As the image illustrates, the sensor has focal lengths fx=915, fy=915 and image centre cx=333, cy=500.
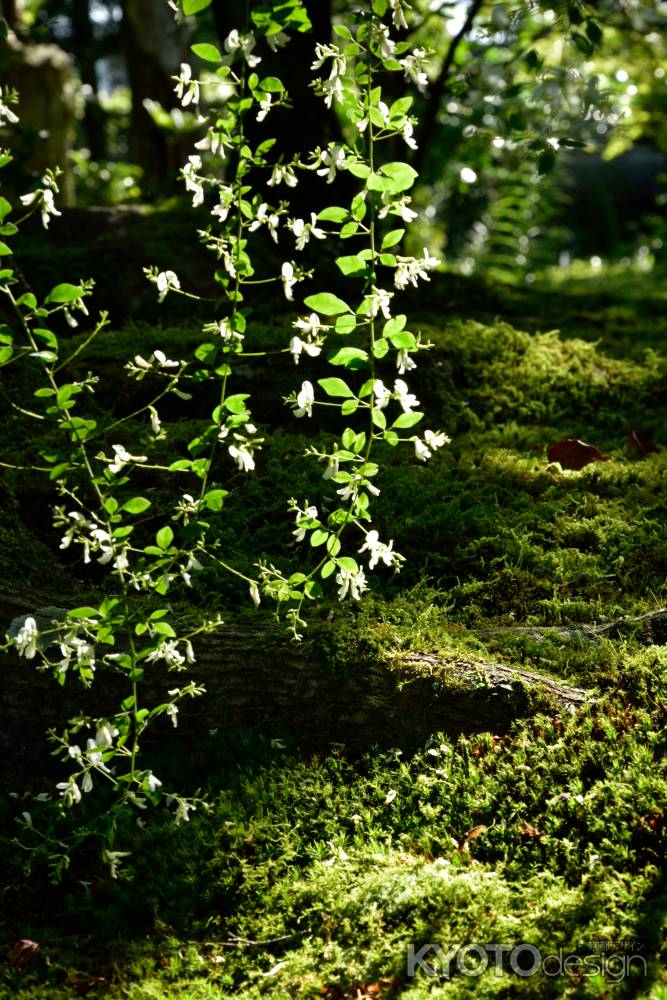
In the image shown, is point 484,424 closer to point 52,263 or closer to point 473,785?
point 473,785

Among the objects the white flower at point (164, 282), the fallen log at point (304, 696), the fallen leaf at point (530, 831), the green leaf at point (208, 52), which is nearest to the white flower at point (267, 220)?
the white flower at point (164, 282)

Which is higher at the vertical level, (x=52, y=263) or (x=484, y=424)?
(x=52, y=263)

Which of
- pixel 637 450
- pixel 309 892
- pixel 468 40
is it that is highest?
pixel 468 40

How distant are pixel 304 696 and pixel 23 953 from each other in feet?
3.40

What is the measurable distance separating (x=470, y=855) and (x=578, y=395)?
101 inches

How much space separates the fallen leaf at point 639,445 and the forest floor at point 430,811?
135 millimetres

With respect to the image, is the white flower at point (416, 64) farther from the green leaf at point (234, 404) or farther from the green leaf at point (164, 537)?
the green leaf at point (164, 537)

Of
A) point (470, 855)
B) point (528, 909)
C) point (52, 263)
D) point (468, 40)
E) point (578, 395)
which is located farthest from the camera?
point (468, 40)

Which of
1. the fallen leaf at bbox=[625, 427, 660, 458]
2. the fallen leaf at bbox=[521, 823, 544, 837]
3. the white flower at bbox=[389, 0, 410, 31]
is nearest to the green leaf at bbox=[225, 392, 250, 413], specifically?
the white flower at bbox=[389, 0, 410, 31]

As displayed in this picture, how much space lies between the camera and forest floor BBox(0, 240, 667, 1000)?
2.31 metres

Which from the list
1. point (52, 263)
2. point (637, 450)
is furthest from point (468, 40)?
point (637, 450)

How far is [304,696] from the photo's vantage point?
2.88m

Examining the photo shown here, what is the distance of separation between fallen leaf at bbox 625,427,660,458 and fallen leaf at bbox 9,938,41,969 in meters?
2.98

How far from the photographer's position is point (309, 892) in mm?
2492
